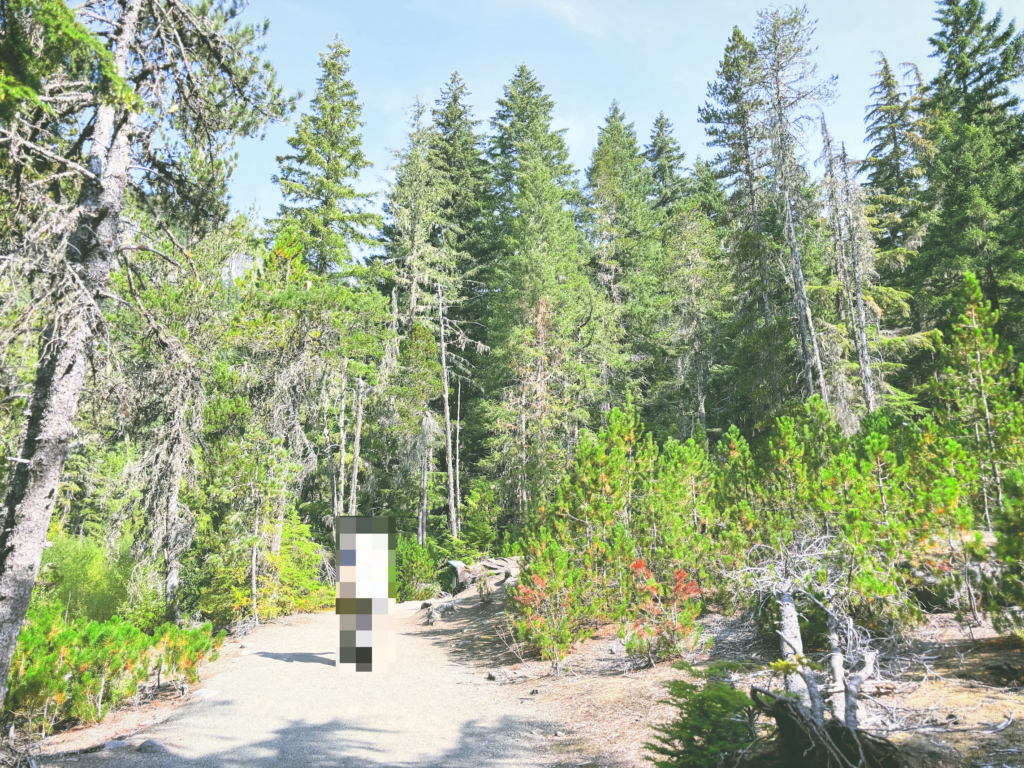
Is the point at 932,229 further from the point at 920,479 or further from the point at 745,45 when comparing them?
the point at 920,479

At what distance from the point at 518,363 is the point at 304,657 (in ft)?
38.6

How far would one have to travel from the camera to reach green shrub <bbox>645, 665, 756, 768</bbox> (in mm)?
Answer: 3152

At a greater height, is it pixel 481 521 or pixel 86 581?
pixel 481 521

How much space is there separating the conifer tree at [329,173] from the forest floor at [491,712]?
51.6 ft

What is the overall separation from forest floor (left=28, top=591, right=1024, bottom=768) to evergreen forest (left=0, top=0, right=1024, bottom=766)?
0.40m

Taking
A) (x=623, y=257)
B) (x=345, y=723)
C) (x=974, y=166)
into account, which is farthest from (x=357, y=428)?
(x=974, y=166)

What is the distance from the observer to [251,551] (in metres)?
12.6

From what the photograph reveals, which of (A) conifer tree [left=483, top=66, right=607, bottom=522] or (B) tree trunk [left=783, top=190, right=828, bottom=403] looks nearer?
(B) tree trunk [left=783, top=190, right=828, bottom=403]

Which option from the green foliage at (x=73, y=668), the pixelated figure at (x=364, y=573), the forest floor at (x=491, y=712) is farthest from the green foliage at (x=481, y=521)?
the green foliage at (x=73, y=668)

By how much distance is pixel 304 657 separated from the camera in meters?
9.41

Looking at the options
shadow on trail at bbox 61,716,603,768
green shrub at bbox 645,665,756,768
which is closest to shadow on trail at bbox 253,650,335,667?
shadow on trail at bbox 61,716,603,768

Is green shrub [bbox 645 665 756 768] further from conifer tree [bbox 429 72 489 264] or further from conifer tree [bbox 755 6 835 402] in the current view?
conifer tree [bbox 429 72 489 264]

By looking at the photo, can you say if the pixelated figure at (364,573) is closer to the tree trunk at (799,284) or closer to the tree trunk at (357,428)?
the tree trunk at (357,428)

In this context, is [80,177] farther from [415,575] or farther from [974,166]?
[974,166]
